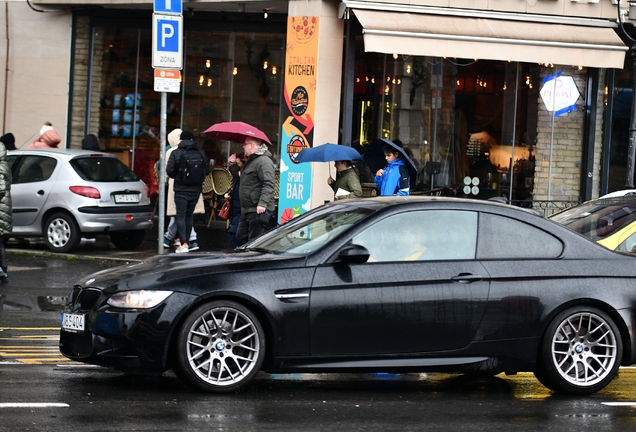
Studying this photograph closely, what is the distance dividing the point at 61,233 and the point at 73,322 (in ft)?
32.5

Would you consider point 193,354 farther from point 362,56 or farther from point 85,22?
point 85,22

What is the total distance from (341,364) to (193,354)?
101cm

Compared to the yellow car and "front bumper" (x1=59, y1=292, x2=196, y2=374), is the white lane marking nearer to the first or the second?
"front bumper" (x1=59, y1=292, x2=196, y2=374)

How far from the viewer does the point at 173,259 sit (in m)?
7.94

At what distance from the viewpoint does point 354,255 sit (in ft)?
24.9

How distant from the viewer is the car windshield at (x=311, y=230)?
7.94 metres

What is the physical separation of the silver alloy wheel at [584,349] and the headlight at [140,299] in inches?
111

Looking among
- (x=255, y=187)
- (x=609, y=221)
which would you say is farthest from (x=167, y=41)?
(x=609, y=221)

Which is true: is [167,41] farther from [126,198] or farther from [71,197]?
[126,198]

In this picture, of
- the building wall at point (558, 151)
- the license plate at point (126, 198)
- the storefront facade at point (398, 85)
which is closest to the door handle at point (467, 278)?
the storefront facade at point (398, 85)

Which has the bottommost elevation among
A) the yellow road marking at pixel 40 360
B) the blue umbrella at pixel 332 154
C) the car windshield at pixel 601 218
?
the yellow road marking at pixel 40 360

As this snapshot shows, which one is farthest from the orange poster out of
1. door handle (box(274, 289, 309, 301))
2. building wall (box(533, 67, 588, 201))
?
door handle (box(274, 289, 309, 301))

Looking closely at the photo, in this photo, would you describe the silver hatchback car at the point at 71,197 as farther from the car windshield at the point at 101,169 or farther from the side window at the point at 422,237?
the side window at the point at 422,237

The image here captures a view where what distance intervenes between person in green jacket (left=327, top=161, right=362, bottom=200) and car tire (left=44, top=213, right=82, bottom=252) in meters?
4.91
